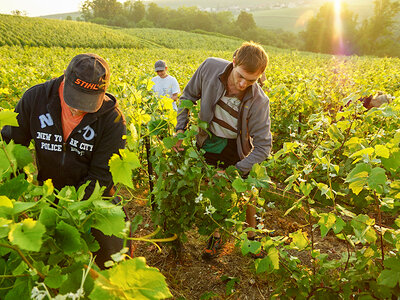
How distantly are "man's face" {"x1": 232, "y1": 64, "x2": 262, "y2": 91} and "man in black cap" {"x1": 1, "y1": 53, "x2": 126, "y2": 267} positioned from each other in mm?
956

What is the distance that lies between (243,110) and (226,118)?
0.21m

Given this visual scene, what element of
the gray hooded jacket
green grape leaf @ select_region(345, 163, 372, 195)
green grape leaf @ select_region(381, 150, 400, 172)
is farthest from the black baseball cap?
green grape leaf @ select_region(381, 150, 400, 172)

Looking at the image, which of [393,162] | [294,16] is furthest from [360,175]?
[294,16]

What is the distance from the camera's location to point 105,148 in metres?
1.88

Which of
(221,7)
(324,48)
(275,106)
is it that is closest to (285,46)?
(324,48)

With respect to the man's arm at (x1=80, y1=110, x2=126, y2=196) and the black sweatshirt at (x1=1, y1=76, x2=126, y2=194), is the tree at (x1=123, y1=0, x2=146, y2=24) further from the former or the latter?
the man's arm at (x1=80, y1=110, x2=126, y2=196)

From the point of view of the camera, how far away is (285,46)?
189 ft

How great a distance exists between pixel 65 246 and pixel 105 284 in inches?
11.1

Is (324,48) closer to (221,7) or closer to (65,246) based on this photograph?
(65,246)

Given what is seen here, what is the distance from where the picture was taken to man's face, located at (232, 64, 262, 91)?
2.15m

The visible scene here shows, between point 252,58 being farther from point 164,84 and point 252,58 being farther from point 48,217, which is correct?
point 164,84

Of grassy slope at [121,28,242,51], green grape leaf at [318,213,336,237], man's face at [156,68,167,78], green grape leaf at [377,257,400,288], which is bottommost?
green grape leaf at [377,257,400,288]

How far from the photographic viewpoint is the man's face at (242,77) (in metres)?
2.15

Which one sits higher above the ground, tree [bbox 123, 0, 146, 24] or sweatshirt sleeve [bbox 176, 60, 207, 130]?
tree [bbox 123, 0, 146, 24]
